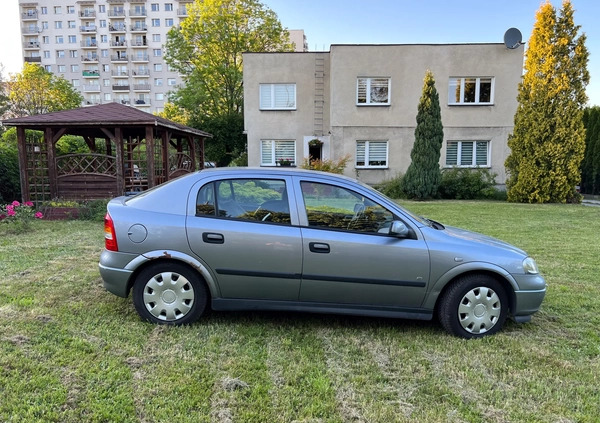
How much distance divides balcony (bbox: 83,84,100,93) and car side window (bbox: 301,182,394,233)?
267 ft

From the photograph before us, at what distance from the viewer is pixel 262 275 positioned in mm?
3719

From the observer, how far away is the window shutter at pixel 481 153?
1862 centimetres

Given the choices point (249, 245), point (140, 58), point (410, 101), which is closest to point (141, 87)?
point (140, 58)

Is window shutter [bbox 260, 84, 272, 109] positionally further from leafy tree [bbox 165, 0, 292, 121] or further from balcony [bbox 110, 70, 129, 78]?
balcony [bbox 110, 70, 129, 78]

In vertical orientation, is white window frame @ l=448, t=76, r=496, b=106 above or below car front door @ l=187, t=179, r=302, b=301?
above

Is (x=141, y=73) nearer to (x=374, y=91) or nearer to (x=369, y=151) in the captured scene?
(x=374, y=91)

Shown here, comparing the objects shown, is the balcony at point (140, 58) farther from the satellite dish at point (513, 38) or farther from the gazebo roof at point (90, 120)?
the gazebo roof at point (90, 120)

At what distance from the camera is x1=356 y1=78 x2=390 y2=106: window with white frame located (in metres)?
18.4

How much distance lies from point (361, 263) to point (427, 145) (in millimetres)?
13208

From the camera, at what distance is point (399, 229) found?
3604mm

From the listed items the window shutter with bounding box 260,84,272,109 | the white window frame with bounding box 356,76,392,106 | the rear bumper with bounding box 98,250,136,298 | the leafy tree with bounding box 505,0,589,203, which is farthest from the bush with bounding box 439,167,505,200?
the rear bumper with bounding box 98,250,136,298

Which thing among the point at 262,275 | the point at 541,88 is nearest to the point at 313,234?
the point at 262,275

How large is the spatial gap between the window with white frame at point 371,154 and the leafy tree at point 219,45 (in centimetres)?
1524

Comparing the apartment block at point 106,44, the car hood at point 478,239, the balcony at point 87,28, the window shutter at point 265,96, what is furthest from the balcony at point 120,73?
the car hood at point 478,239
